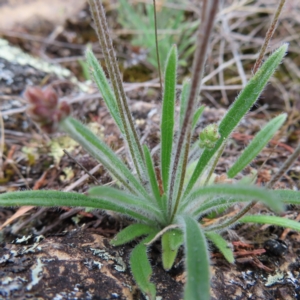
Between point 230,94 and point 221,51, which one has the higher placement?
point 221,51

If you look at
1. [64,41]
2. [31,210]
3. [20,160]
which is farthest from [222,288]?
[64,41]

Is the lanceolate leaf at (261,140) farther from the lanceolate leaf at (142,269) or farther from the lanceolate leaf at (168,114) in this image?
the lanceolate leaf at (142,269)

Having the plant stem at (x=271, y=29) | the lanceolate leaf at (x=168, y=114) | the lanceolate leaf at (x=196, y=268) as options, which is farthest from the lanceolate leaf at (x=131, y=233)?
the plant stem at (x=271, y=29)

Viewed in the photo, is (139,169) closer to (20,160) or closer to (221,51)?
(20,160)

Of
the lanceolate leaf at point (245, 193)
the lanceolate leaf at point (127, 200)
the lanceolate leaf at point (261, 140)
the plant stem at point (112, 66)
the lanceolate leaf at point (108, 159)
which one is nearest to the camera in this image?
the lanceolate leaf at point (245, 193)

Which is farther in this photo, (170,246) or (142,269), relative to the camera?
(170,246)

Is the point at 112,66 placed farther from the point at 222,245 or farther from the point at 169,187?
the point at 222,245

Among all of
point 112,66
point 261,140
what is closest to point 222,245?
point 261,140
